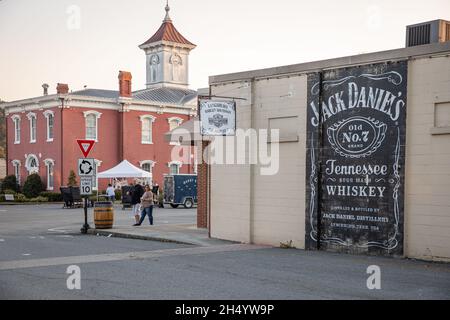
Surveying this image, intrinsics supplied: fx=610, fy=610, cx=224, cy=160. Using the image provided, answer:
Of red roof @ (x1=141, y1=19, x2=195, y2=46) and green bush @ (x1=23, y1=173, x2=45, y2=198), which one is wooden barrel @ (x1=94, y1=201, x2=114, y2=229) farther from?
red roof @ (x1=141, y1=19, x2=195, y2=46)

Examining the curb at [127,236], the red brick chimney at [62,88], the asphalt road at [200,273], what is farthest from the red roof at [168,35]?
the asphalt road at [200,273]

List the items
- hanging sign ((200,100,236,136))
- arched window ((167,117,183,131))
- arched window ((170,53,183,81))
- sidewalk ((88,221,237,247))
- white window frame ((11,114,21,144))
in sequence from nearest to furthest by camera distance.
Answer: hanging sign ((200,100,236,136)) → sidewalk ((88,221,237,247)) → white window frame ((11,114,21,144)) → arched window ((167,117,183,131)) → arched window ((170,53,183,81))

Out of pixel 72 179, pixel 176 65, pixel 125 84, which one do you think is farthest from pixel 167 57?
pixel 72 179

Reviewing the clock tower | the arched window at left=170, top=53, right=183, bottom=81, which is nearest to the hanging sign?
the clock tower

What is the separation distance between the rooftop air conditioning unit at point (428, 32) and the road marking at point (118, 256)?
6.54 meters

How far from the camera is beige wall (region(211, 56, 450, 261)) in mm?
13203

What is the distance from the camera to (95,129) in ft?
156

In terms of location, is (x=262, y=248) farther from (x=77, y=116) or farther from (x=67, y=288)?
(x=77, y=116)

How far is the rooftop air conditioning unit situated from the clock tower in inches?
1811

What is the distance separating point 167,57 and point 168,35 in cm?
272

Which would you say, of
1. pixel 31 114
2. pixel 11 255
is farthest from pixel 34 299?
pixel 31 114

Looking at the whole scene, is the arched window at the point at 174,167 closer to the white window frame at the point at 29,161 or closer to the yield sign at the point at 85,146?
the white window frame at the point at 29,161

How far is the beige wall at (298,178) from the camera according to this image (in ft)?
43.3

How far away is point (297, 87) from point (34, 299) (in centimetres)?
932
